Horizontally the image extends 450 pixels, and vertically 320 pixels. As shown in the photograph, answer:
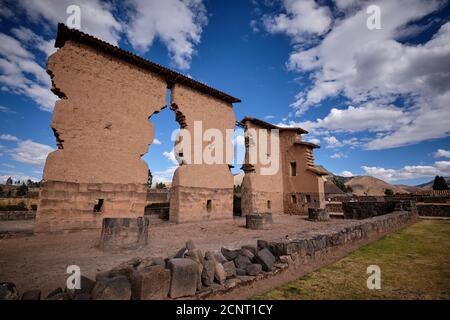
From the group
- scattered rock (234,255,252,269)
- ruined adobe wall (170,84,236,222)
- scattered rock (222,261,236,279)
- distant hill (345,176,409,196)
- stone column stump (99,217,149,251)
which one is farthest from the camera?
distant hill (345,176,409,196)

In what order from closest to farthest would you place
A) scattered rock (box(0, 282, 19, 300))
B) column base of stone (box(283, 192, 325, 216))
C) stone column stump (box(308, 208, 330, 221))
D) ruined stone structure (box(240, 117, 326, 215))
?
1. scattered rock (box(0, 282, 19, 300))
2. stone column stump (box(308, 208, 330, 221))
3. ruined stone structure (box(240, 117, 326, 215))
4. column base of stone (box(283, 192, 325, 216))

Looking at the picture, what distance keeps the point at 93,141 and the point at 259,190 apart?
12809mm

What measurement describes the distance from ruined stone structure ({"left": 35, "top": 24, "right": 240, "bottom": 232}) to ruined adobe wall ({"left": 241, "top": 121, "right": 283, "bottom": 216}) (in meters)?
5.05

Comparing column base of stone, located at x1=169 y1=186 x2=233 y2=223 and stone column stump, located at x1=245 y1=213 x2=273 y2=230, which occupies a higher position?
column base of stone, located at x1=169 y1=186 x2=233 y2=223

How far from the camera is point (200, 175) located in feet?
48.0

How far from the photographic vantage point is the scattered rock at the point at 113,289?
10.3 ft

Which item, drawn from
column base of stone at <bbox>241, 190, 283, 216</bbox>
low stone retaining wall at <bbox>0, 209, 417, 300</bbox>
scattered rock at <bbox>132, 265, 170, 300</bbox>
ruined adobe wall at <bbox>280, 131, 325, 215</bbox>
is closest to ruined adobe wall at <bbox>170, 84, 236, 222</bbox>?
column base of stone at <bbox>241, 190, 283, 216</bbox>

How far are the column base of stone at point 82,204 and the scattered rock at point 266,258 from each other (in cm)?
810

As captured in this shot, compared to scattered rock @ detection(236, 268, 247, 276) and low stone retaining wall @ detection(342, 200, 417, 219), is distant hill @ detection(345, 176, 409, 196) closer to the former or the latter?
low stone retaining wall @ detection(342, 200, 417, 219)

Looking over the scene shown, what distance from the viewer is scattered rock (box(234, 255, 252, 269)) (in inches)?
195

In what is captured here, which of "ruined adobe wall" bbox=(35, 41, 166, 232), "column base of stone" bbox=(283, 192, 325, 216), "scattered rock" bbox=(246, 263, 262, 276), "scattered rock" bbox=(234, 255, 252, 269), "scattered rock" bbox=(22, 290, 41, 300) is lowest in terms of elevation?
"scattered rock" bbox=(246, 263, 262, 276)

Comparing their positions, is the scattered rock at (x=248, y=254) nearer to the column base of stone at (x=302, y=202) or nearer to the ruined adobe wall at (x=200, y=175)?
the ruined adobe wall at (x=200, y=175)

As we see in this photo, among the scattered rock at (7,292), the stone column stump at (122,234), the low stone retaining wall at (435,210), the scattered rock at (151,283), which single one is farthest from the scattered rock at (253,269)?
the low stone retaining wall at (435,210)
